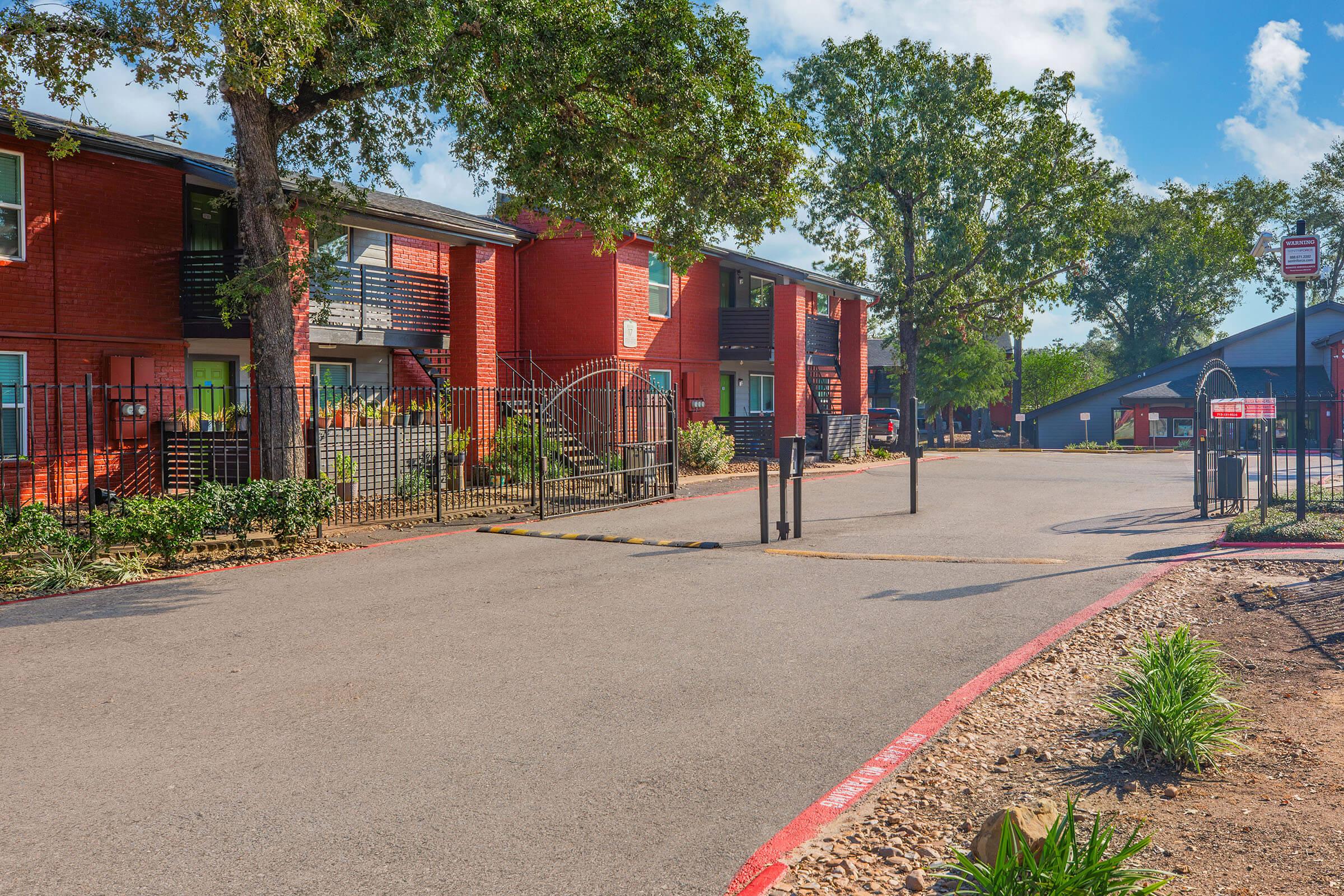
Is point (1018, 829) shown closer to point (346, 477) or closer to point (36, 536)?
point (36, 536)

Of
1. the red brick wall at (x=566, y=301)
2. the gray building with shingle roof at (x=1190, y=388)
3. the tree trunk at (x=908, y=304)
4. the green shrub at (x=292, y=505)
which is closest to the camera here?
the green shrub at (x=292, y=505)

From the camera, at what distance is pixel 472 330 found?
22391 millimetres

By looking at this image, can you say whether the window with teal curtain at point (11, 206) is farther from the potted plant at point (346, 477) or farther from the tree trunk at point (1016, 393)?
the tree trunk at point (1016, 393)

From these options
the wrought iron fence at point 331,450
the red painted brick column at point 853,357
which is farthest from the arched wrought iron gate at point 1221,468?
the red painted brick column at point 853,357

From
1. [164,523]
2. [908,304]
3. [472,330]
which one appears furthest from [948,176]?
[164,523]

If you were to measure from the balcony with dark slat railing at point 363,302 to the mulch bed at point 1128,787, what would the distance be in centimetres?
1306

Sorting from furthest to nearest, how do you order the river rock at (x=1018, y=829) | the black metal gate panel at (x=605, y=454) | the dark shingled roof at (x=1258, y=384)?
the dark shingled roof at (x=1258, y=384) → the black metal gate panel at (x=605, y=454) → the river rock at (x=1018, y=829)

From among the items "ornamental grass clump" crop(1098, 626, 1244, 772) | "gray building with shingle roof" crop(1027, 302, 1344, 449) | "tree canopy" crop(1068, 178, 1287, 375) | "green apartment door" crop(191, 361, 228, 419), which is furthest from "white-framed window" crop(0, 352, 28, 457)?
"tree canopy" crop(1068, 178, 1287, 375)

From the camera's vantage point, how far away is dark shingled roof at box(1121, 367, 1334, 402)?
48719 mm

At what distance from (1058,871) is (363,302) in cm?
Result: 1942

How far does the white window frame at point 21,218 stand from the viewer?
1589 centimetres

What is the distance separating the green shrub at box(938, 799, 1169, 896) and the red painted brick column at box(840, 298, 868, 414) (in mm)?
35990

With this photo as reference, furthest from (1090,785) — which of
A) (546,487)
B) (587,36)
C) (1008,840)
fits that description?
(546,487)

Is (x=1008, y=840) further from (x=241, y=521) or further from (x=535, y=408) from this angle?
(x=535, y=408)
